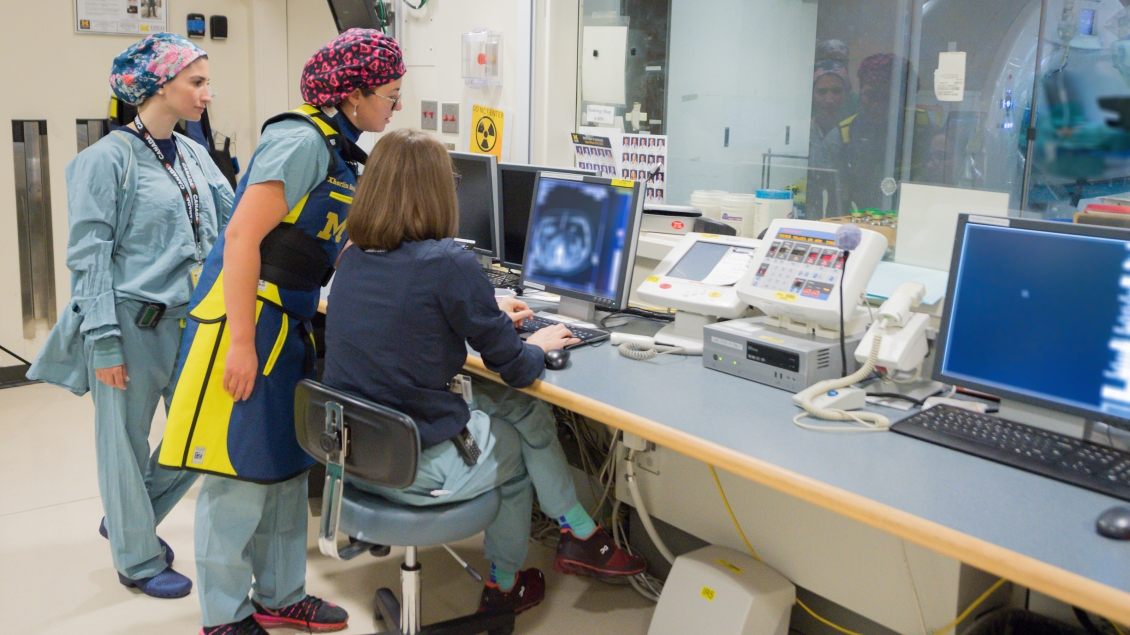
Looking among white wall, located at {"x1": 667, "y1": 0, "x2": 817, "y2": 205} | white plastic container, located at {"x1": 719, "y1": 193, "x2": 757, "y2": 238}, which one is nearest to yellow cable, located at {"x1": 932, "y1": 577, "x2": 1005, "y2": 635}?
white plastic container, located at {"x1": 719, "y1": 193, "x2": 757, "y2": 238}

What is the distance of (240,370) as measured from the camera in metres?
1.95

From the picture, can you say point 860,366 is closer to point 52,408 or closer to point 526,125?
point 526,125

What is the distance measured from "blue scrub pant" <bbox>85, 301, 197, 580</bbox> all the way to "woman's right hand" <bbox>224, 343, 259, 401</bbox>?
0.57 meters

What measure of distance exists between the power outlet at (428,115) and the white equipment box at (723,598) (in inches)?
90.5

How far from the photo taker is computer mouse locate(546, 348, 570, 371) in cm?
204

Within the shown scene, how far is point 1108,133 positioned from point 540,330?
1.83 m

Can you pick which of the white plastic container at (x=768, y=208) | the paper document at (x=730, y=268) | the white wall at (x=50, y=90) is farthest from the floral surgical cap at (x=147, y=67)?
the white wall at (x=50, y=90)

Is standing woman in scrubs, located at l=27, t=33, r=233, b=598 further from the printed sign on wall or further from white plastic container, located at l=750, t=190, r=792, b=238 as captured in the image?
the printed sign on wall

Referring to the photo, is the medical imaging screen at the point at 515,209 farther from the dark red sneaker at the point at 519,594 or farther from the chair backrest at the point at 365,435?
the chair backrest at the point at 365,435

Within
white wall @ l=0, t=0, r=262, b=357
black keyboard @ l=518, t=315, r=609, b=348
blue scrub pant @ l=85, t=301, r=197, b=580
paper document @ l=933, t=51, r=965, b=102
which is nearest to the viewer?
black keyboard @ l=518, t=315, r=609, b=348

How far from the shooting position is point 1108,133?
0.40 metres

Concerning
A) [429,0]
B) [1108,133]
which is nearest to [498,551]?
[1108,133]

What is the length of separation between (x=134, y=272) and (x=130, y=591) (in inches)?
36.1

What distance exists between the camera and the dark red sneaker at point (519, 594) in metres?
2.37
